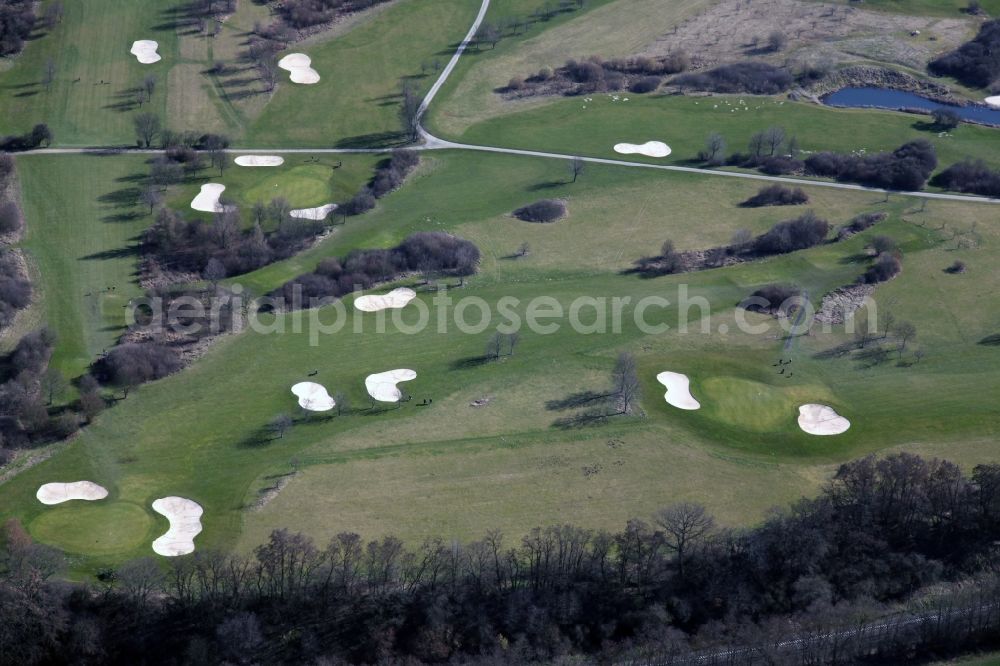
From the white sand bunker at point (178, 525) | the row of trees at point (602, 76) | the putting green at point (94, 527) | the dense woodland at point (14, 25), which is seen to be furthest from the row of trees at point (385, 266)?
the dense woodland at point (14, 25)

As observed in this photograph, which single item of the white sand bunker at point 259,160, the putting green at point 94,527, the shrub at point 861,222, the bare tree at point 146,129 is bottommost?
the putting green at point 94,527

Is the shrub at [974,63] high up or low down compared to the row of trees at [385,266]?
up

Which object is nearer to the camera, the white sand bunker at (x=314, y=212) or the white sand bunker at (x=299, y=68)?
the white sand bunker at (x=314, y=212)

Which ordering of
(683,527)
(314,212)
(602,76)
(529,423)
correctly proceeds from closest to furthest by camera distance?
(683,527) → (529,423) → (314,212) → (602,76)

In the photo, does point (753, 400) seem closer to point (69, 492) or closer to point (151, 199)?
point (69, 492)

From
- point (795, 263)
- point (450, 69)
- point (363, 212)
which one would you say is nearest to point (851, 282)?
point (795, 263)

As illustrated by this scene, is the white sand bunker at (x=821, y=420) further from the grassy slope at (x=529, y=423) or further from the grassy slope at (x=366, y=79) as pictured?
the grassy slope at (x=366, y=79)

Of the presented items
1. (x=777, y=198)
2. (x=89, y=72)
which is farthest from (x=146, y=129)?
(x=777, y=198)
